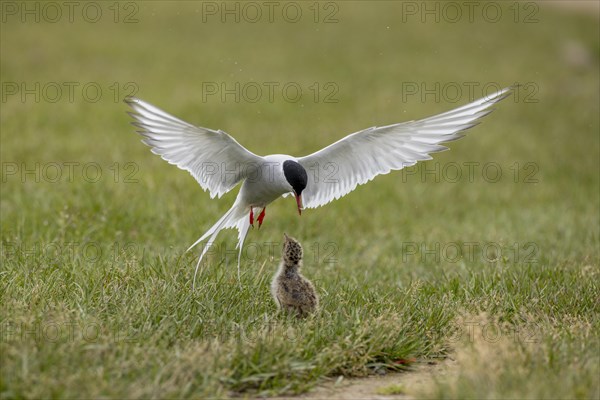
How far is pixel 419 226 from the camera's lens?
9.09m

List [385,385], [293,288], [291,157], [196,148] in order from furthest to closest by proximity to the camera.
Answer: [291,157] < [196,148] < [293,288] < [385,385]

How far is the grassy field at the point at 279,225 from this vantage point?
417cm

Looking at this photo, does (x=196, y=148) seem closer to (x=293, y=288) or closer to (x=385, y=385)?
(x=293, y=288)

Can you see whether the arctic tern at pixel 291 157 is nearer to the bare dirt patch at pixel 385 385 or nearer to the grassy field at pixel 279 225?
the grassy field at pixel 279 225

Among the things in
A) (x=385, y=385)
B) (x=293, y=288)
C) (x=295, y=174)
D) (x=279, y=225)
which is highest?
(x=295, y=174)

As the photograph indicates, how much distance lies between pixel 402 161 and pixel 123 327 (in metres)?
2.24

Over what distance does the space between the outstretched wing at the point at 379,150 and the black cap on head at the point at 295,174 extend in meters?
0.34

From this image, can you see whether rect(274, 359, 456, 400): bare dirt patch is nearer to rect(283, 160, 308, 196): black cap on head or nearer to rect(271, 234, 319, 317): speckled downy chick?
rect(271, 234, 319, 317): speckled downy chick

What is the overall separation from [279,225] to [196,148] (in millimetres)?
3117

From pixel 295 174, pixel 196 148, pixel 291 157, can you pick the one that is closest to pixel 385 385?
pixel 295 174

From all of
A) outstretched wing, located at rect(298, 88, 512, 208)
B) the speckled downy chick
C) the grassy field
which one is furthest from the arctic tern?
the grassy field

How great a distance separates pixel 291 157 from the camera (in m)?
5.57

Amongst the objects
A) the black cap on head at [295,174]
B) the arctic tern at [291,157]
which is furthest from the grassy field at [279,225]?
the black cap on head at [295,174]

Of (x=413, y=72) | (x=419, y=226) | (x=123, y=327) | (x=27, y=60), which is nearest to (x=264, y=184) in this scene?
(x=123, y=327)
